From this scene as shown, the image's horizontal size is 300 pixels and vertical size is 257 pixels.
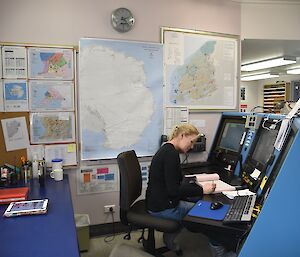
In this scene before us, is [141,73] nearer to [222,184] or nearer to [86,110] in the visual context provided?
[86,110]

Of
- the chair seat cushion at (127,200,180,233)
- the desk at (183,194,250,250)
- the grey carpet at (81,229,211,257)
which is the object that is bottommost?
the grey carpet at (81,229,211,257)

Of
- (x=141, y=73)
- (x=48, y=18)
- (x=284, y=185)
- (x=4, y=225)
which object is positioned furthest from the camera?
(x=141, y=73)

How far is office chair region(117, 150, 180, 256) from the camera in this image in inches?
81.4

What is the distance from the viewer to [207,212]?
1.75m

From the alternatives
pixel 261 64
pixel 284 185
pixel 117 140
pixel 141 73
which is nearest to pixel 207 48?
pixel 141 73

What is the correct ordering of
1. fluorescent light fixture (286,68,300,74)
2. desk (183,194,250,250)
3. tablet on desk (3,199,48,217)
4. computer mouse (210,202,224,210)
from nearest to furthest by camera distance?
desk (183,194,250,250) → tablet on desk (3,199,48,217) → computer mouse (210,202,224,210) → fluorescent light fixture (286,68,300,74)

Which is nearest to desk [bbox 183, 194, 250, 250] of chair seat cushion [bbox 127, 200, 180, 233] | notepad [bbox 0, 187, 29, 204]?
chair seat cushion [bbox 127, 200, 180, 233]

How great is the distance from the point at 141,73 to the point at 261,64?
4.12 m

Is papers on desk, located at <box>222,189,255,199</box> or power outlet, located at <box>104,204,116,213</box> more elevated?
papers on desk, located at <box>222,189,255,199</box>

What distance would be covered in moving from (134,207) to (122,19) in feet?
5.93

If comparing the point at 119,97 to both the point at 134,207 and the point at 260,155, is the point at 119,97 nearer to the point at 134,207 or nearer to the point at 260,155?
the point at 134,207

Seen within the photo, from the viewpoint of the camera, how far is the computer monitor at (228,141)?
284 cm

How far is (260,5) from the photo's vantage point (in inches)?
135

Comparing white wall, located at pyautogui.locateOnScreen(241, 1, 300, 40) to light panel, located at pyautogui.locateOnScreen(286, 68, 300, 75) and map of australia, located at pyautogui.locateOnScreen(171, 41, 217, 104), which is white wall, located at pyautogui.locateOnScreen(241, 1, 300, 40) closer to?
map of australia, located at pyautogui.locateOnScreen(171, 41, 217, 104)
